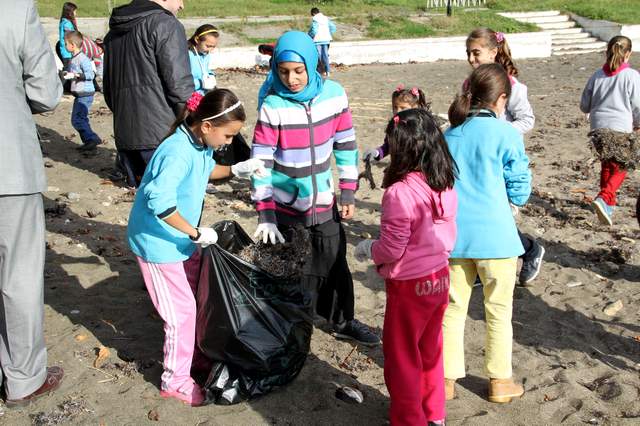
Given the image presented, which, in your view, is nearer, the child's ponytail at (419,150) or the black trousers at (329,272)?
the child's ponytail at (419,150)

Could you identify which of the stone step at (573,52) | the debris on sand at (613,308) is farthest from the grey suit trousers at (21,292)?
the stone step at (573,52)

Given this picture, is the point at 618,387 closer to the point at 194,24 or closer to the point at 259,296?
the point at 259,296

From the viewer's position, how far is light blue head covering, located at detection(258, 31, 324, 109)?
3576 millimetres

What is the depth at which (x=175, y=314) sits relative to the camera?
11.6 feet

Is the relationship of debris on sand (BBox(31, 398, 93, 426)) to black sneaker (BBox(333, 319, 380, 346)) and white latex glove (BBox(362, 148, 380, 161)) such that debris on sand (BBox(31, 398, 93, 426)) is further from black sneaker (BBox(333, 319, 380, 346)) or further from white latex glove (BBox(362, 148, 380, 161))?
white latex glove (BBox(362, 148, 380, 161))

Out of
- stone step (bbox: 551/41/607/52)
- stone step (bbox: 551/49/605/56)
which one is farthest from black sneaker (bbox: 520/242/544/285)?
stone step (bbox: 551/41/607/52)

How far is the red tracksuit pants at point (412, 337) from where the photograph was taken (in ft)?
10.3

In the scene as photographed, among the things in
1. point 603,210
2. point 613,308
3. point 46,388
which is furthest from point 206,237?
point 603,210

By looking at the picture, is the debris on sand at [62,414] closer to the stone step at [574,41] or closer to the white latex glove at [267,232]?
the white latex glove at [267,232]

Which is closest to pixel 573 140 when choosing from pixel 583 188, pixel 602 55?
pixel 583 188

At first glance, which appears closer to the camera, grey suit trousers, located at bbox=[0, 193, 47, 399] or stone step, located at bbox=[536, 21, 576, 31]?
grey suit trousers, located at bbox=[0, 193, 47, 399]

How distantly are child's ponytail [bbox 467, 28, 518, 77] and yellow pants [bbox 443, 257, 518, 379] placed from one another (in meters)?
1.77

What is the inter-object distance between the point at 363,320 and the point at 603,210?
9.29 ft

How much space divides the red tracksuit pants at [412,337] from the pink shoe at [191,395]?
104cm
